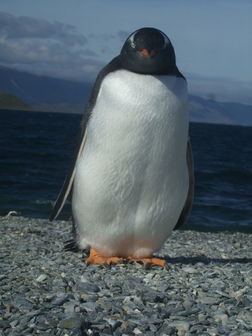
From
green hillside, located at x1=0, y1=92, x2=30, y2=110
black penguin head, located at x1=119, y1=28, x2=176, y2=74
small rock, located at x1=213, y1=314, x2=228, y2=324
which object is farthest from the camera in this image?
green hillside, located at x1=0, y1=92, x2=30, y2=110

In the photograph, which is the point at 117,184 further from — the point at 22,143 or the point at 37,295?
the point at 22,143

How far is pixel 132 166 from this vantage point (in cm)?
568

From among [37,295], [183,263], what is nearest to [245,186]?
[183,263]

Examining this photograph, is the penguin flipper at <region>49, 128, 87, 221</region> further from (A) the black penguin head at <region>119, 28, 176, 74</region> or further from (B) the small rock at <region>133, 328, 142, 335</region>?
(B) the small rock at <region>133, 328, 142, 335</region>

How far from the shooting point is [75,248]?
6.61 metres

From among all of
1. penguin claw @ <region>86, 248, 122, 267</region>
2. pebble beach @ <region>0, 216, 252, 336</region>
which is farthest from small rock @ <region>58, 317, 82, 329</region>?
penguin claw @ <region>86, 248, 122, 267</region>

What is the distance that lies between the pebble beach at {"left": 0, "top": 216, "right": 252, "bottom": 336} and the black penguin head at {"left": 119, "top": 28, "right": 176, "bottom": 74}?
1707mm

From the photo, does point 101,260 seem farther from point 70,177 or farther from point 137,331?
point 137,331

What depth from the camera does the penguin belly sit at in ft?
18.0

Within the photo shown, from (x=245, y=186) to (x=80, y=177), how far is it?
22.5 meters

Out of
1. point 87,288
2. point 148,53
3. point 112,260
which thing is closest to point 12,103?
point 112,260

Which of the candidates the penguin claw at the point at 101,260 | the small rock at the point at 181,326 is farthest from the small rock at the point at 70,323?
the penguin claw at the point at 101,260

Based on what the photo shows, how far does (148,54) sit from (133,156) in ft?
2.76

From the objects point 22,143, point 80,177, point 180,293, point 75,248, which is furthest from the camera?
point 22,143
